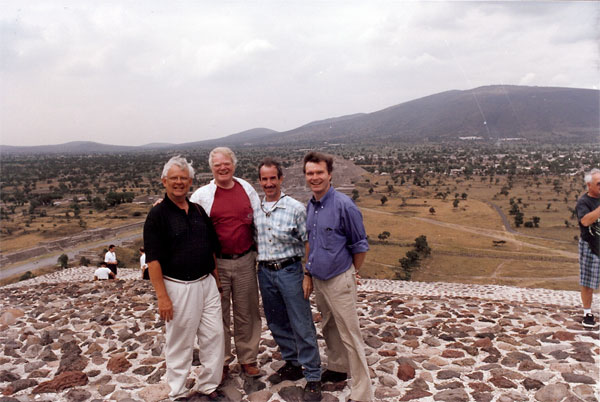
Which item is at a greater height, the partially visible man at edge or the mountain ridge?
the mountain ridge

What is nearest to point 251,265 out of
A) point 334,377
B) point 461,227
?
point 334,377

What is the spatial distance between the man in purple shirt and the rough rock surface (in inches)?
22.8

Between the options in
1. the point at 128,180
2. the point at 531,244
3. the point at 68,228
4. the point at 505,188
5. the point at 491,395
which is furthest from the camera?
the point at 128,180

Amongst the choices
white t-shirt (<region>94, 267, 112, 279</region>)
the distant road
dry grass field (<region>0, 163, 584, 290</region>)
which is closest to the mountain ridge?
dry grass field (<region>0, 163, 584, 290</region>)

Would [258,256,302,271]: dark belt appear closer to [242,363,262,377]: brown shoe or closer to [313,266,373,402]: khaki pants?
[313,266,373,402]: khaki pants

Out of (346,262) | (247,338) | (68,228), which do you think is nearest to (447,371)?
(346,262)

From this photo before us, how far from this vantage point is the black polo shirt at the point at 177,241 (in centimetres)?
319

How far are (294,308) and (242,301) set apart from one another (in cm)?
51

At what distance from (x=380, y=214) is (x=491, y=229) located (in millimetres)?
8967

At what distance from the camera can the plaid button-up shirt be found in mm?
3518

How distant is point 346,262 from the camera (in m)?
3.40

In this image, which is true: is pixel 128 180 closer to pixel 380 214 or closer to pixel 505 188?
pixel 380 214

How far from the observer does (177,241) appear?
10.8ft

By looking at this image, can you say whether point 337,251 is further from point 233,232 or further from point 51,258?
point 51,258
